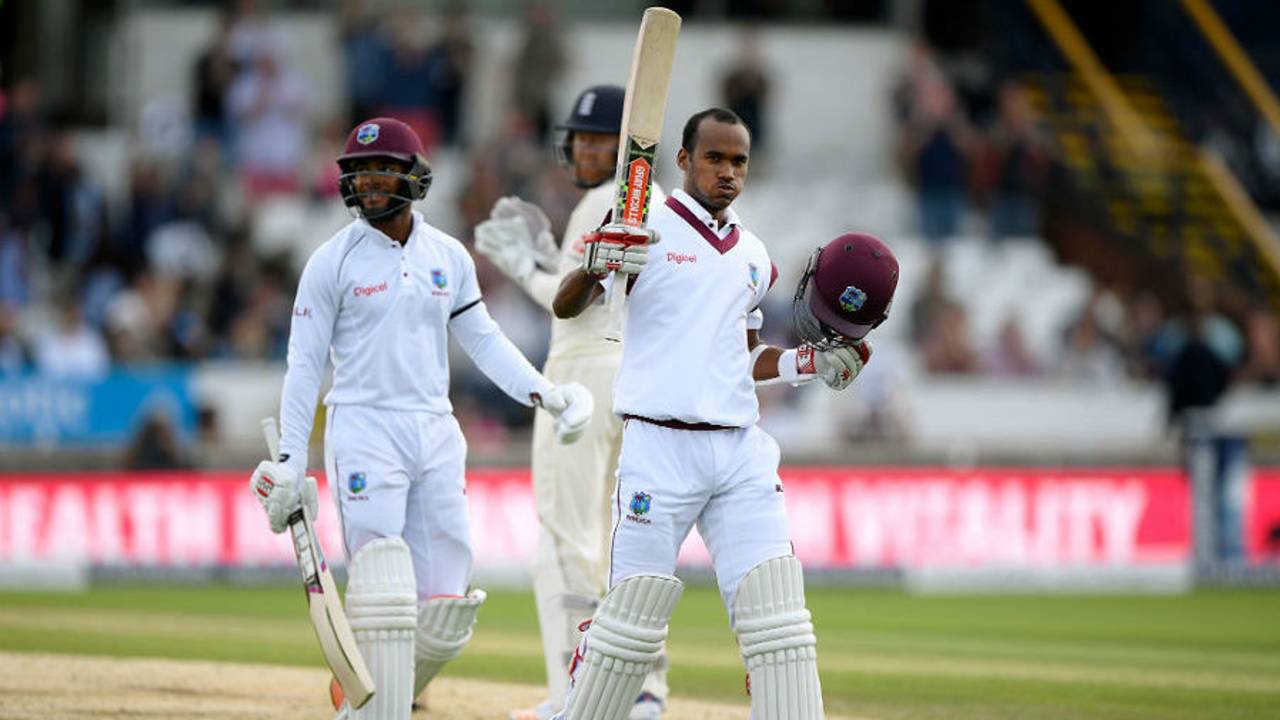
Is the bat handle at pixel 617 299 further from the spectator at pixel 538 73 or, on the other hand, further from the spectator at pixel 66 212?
the spectator at pixel 538 73

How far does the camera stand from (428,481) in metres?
8.00

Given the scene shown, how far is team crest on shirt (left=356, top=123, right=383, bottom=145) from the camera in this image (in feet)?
26.3

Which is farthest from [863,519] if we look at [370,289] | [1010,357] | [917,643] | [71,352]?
[370,289]

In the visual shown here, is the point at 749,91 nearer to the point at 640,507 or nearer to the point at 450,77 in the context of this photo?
the point at 450,77

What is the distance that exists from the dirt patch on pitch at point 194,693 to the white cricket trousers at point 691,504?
239 cm

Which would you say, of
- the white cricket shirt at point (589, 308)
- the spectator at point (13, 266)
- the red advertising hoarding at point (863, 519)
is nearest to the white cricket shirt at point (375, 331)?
the white cricket shirt at point (589, 308)

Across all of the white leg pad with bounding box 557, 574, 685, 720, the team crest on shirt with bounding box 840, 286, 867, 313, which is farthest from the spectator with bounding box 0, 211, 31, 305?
the team crest on shirt with bounding box 840, 286, 867, 313

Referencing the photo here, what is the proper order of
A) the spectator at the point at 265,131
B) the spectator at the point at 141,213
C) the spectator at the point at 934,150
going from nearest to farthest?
the spectator at the point at 141,213 < the spectator at the point at 265,131 < the spectator at the point at 934,150

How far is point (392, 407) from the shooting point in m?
7.94

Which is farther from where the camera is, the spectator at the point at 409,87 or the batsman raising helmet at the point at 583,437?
the spectator at the point at 409,87

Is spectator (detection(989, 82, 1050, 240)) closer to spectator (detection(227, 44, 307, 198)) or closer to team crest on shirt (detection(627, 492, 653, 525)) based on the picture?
spectator (detection(227, 44, 307, 198))

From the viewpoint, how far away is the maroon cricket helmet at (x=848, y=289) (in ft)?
23.8

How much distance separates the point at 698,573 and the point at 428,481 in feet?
34.7

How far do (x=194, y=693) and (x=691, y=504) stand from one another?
12.1ft
